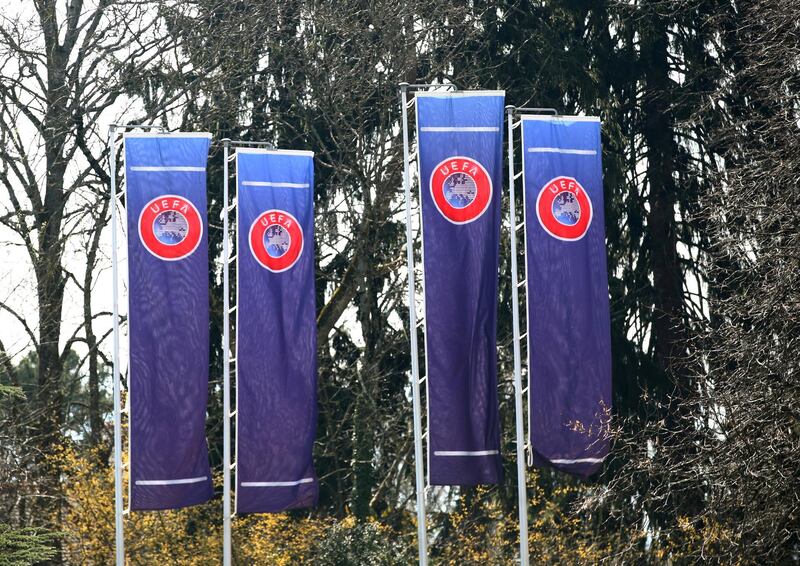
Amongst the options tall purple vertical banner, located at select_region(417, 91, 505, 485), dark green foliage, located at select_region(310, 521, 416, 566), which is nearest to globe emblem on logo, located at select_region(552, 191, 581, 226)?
tall purple vertical banner, located at select_region(417, 91, 505, 485)

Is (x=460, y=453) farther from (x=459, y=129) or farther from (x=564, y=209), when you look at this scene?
(x=459, y=129)

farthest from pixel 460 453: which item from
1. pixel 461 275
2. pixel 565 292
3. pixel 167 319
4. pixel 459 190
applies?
pixel 167 319

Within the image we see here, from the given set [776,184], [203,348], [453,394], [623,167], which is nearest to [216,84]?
[623,167]

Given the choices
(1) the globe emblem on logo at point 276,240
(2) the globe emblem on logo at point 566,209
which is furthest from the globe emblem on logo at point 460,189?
(1) the globe emblem on logo at point 276,240

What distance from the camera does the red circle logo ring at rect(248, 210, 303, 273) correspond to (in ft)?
44.6

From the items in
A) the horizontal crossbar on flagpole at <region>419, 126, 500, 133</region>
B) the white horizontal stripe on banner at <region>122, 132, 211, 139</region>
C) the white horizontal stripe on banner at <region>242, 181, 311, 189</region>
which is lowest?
the white horizontal stripe on banner at <region>242, 181, 311, 189</region>

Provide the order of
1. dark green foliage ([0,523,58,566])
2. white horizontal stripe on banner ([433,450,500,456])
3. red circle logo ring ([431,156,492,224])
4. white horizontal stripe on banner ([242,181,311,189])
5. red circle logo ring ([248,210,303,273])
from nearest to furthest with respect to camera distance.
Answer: dark green foliage ([0,523,58,566]) < white horizontal stripe on banner ([433,450,500,456]) < red circle logo ring ([431,156,492,224]) < red circle logo ring ([248,210,303,273]) < white horizontal stripe on banner ([242,181,311,189])

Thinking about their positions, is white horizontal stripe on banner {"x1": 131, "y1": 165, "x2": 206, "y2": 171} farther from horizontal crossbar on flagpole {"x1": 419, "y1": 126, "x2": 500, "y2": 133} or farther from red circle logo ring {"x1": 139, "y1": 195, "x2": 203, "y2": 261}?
horizontal crossbar on flagpole {"x1": 419, "y1": 126, "x2": 500, "y2": 133}

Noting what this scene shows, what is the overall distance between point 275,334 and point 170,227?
1452mm

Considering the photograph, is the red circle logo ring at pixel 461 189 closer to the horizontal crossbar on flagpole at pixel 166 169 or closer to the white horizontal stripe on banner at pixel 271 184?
the white horizontal stripe on banner at pixel 271 184

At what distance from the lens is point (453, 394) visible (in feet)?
41.4

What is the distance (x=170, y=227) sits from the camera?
1334 cm

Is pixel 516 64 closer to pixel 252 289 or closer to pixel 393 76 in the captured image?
pixel 393 76

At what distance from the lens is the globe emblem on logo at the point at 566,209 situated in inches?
512
